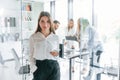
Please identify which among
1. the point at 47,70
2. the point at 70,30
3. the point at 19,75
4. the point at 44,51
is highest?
the point at 70,30

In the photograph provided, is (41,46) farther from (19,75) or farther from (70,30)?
(19,75)

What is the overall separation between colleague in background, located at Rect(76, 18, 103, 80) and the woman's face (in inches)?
20.5

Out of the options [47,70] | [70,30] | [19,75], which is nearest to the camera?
[47,70]

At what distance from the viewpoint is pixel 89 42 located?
2518mm

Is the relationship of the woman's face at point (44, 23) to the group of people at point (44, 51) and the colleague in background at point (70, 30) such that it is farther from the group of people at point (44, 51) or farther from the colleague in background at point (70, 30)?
the colleague in background at point (70, 30)

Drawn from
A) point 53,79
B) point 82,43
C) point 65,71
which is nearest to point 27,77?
point 65,71

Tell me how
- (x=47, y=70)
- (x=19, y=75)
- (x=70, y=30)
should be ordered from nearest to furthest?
(x=47, y=70) → (x=70, y=30) → (x=19, y=75)

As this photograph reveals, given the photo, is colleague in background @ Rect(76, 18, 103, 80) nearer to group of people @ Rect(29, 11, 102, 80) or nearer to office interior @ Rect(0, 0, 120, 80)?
office interior @ Rect(0, 0, 120, 80)

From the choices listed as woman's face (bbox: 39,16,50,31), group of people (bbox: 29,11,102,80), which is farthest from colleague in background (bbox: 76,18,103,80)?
woman's face (bbox: 39,16,50,31)

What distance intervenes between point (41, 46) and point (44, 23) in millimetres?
255

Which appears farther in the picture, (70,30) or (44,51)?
(70,30)

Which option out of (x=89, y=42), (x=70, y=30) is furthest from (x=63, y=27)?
(x=89, y=42)

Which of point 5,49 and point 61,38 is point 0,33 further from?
point 61,38

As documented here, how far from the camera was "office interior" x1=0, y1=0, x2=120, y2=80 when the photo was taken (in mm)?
2270
